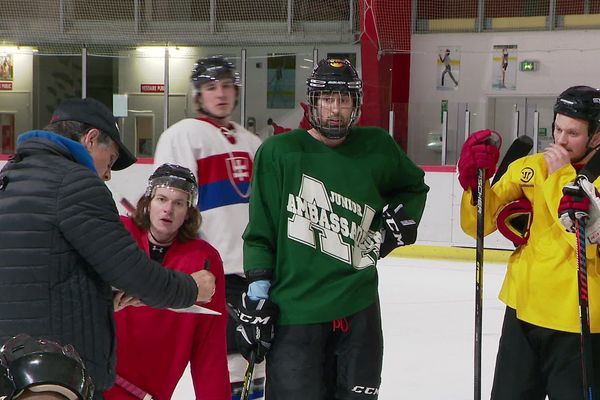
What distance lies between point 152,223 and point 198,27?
897 centimetres

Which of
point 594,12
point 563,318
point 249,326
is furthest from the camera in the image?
point 594,12

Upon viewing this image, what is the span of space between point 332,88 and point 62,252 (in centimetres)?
82

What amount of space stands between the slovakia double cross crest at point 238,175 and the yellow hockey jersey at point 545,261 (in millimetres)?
697

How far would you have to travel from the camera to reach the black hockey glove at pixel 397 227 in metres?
2.12

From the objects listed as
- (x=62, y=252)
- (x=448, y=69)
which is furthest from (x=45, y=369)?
(x=448, y=69)

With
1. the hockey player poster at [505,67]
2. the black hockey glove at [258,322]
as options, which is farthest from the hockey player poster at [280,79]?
the black hockey glove at [258,322]

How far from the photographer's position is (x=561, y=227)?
2.20 m

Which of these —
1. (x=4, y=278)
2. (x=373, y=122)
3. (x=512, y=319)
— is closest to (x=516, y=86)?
(x=373, y=122)

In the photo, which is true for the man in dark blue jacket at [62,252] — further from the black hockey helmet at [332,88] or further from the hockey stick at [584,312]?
the hockey stick at [584,312]

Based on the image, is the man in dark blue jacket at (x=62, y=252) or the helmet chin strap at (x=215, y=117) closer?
the man in dark blue jacket at (x=62, y=252)

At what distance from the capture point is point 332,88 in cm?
209

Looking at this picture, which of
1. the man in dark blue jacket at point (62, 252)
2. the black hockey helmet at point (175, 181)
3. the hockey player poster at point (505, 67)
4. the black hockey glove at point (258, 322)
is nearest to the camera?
the man in dark blue jacket at point (62, 252)

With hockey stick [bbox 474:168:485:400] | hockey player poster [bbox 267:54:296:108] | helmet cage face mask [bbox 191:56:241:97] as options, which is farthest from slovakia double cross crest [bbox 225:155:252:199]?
hockey player poster [bbox 267:54:296:108]

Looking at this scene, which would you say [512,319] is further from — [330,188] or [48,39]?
[48,39]
